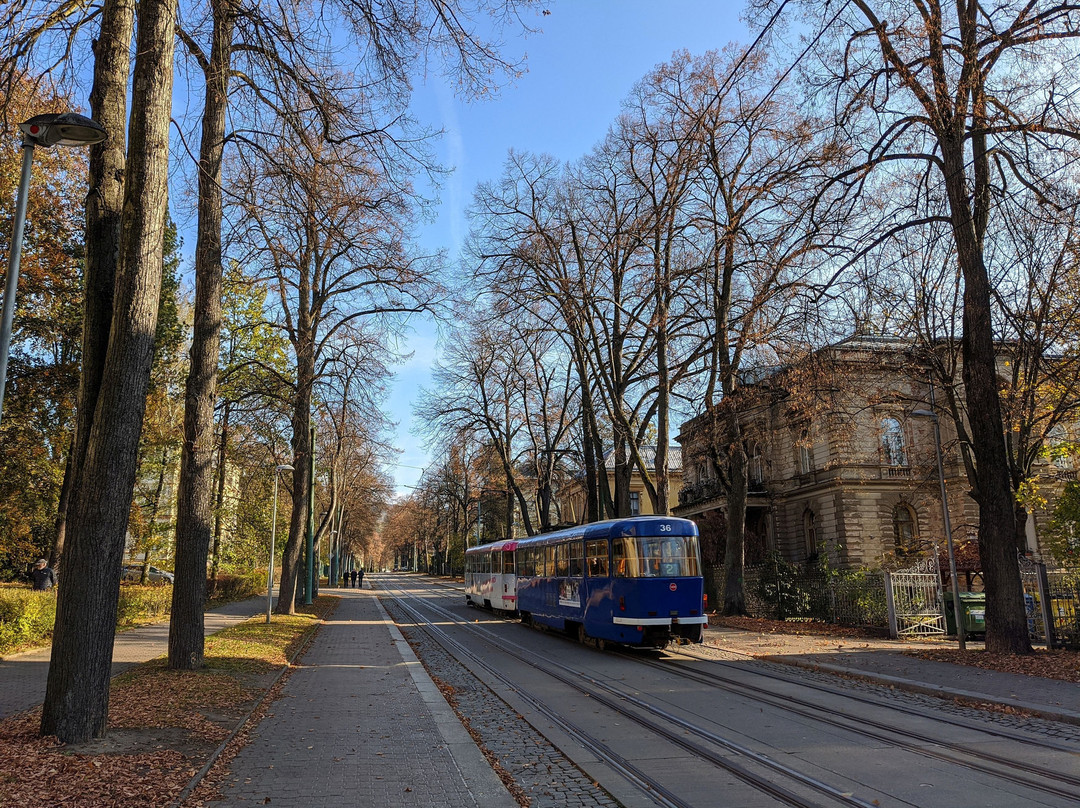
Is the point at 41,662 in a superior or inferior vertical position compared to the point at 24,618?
inferior

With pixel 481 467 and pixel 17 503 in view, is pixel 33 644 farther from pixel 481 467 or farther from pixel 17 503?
pixel 481 467

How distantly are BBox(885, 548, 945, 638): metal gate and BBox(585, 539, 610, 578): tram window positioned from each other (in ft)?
23.0

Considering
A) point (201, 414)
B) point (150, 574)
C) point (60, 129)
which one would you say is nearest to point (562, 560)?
point (201, 414)

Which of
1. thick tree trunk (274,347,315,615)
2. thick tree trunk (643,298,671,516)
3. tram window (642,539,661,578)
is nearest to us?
tram window (642,539,661,578)

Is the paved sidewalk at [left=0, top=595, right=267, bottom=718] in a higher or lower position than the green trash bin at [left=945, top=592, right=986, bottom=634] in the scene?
lower

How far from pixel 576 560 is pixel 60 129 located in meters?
15.8

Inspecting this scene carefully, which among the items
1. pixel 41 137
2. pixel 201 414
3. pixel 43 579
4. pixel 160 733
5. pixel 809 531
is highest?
pixel 41 137

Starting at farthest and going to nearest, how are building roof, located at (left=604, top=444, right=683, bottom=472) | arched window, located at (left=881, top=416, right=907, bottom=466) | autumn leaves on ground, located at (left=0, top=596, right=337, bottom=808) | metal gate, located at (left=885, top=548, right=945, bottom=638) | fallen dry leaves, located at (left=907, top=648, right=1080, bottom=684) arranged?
arched window, located at (left=881, top=416, right=907, bottom=466) < building roof, located at (left=604, top=444, right=683, bottom=472) < metal gate, located at (left=885, top=548, right=945, bottom=638) < fallen dry leaves, located at (left=907, top=648, right=1080, bottom=684) < autumn leaves on ground, located at (left=0, top=596, right=337, bottom=808)

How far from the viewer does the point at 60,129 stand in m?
6.71

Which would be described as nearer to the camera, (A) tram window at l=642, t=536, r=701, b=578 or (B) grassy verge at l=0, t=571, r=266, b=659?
(B) grassy verge at l=0, t=571, r=266, b=659

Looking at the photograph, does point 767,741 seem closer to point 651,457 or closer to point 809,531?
point 809,531

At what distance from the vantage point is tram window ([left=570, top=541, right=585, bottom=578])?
19672 millimetres

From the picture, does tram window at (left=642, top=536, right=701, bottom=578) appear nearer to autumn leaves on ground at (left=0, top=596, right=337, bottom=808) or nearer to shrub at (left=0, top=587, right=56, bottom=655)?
autumn leaves on ground at (left=0, top=596, right=337, bottom=808)

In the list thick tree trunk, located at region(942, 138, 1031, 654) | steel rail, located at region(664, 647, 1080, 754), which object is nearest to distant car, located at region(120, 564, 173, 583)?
steel rail, located at region(664, 647, 1080, 754)
